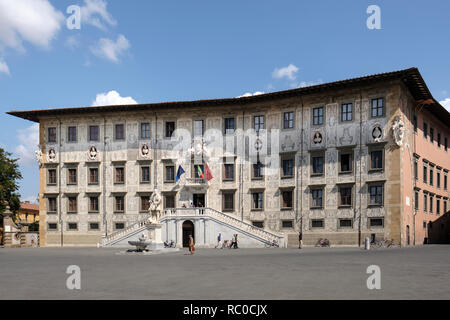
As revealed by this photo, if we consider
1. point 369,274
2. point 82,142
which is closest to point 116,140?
point 82,142

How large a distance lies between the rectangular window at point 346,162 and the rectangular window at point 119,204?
20.2m

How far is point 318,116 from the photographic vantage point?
127 feet

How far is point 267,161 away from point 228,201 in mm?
5064

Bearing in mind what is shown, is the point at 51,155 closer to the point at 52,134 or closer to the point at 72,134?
the point at 52,134

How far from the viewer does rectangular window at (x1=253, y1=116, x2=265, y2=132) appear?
41263mm

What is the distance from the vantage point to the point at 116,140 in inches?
1761

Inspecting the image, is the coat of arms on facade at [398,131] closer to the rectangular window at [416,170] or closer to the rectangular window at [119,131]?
the rectangular window at [416,170]

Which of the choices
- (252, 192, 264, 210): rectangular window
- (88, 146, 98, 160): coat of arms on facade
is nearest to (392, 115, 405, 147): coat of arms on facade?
(252, 192, 264, 210): rectangular window

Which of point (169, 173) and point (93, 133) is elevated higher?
point (93, 133)

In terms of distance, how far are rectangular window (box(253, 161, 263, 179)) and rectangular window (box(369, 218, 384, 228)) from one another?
9.97 m

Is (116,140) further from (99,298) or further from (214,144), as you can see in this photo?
(99,298)

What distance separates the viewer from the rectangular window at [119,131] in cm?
4472

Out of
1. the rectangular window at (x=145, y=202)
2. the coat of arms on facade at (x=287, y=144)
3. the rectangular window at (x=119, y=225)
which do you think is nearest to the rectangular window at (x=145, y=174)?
the rectangular window at (x=145, y=202)

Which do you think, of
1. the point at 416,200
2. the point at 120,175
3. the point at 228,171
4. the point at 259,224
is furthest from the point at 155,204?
the point at 416,200
